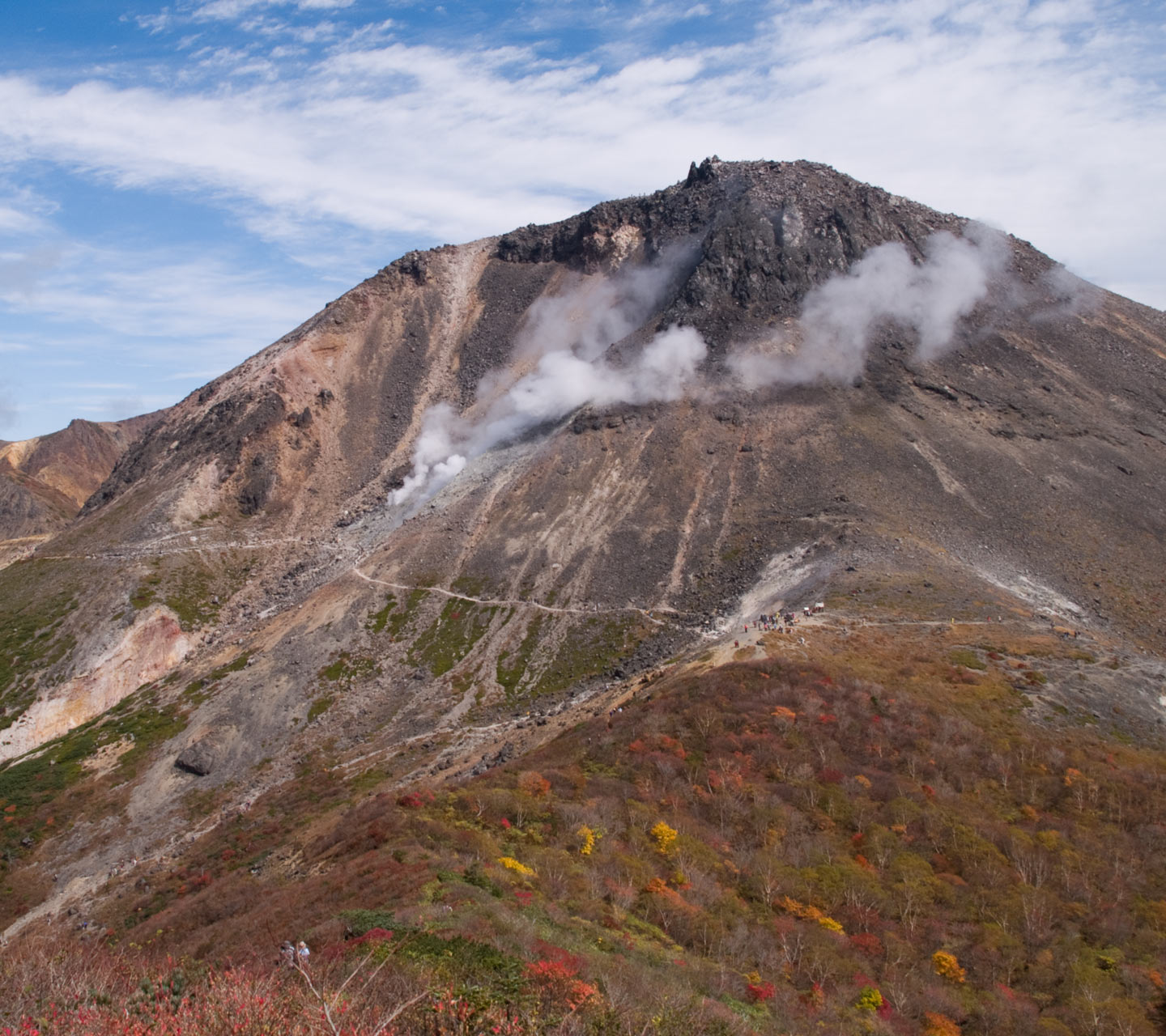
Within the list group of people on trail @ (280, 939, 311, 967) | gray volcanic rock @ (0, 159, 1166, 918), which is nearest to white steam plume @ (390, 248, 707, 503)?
gray volcanic rock @ (0, 159, 1166, 918)

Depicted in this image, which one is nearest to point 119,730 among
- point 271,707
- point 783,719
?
point 271,707

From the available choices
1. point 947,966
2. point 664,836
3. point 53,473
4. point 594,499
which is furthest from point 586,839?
point 53,473

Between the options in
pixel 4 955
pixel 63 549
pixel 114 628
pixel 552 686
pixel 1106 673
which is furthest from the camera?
pixel 63 549

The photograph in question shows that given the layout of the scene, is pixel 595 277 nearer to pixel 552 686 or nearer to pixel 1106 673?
pixel 552 686

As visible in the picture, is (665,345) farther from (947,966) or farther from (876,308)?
(947,966)

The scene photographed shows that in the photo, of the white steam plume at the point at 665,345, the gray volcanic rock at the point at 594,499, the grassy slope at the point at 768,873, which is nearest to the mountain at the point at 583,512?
the gray volcanic rock at the point at 594,499
